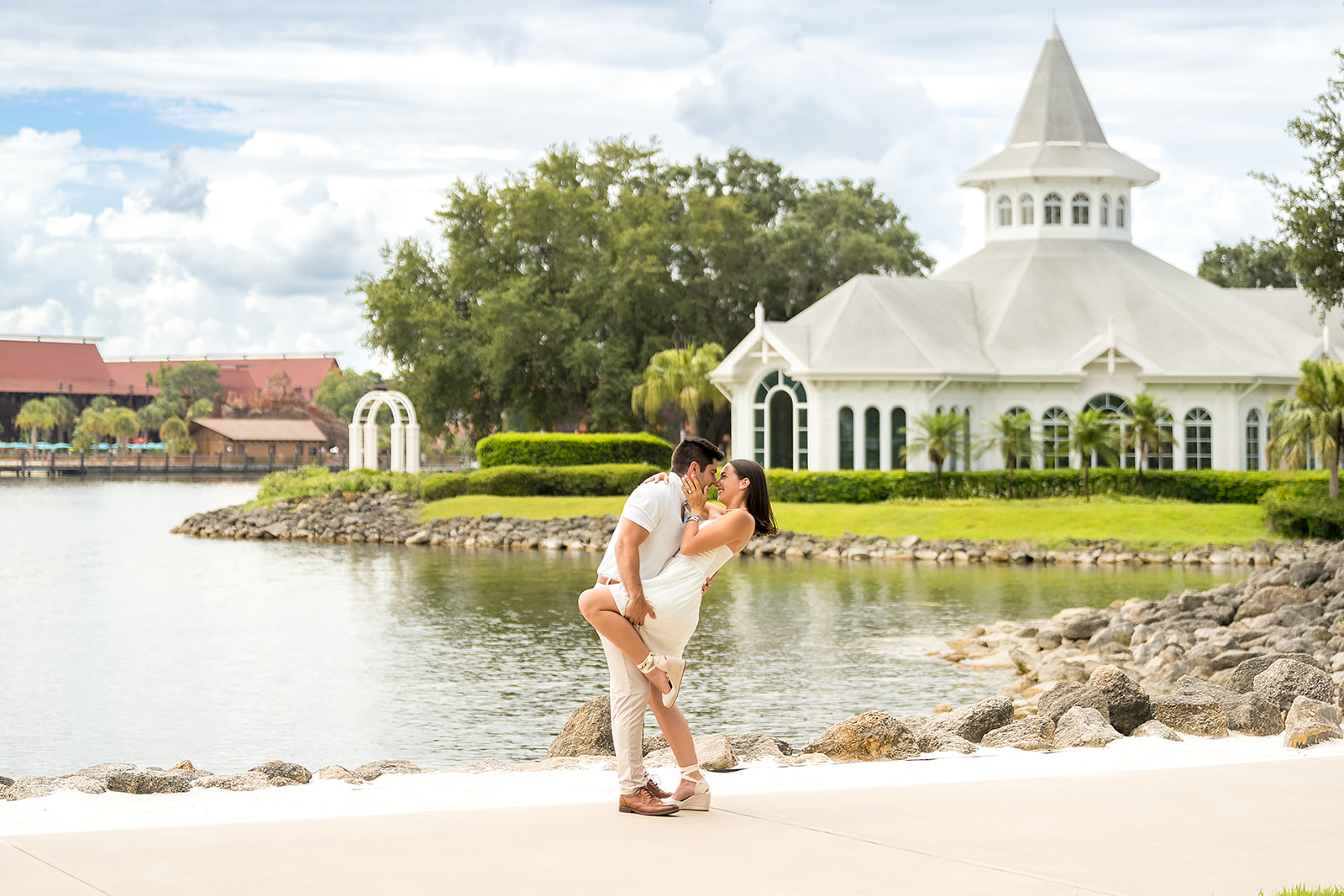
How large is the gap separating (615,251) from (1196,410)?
22.1 metres

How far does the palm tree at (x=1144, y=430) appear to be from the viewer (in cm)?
3647

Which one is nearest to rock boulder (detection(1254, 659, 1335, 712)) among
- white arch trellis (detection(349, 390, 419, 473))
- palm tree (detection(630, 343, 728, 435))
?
palm tree (detection(630, 343, 728, 435))

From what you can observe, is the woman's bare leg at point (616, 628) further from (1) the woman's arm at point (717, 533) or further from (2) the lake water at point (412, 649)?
(2) the lake water at point (412, 649)

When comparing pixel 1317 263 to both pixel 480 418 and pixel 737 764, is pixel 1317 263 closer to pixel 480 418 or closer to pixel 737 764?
pixel 737 764

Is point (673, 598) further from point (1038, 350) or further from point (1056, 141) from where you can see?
point (1056, 141)

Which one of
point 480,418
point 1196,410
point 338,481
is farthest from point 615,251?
point 1196,410

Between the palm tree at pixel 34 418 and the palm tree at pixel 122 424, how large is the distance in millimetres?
4408

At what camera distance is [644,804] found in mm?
7215

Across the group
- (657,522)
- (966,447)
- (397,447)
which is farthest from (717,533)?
(397,447)

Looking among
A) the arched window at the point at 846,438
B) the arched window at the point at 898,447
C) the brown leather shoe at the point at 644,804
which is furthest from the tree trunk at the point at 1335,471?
the brown leather shoe at the point at 644,804

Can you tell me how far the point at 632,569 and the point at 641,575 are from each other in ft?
0.62

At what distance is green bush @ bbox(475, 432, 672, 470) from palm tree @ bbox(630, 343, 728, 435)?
202cm

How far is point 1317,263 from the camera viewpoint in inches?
1033

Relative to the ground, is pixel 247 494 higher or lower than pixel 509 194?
lower
